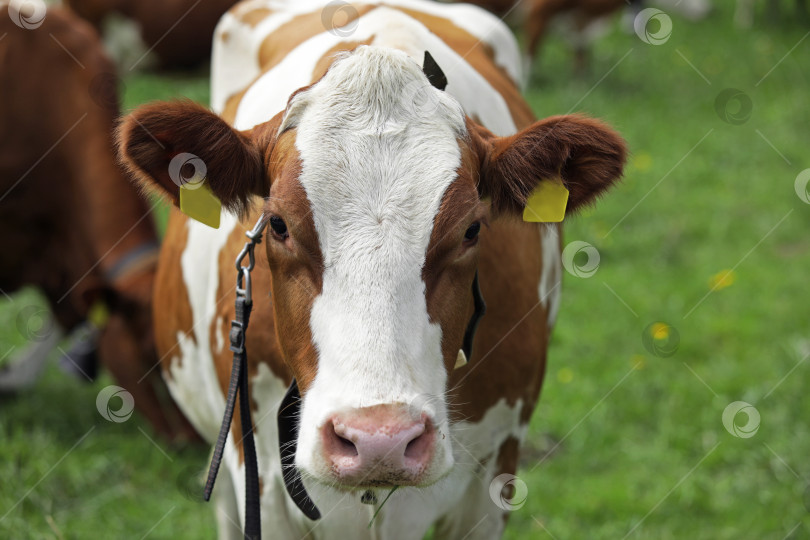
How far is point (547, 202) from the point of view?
2.43 meters

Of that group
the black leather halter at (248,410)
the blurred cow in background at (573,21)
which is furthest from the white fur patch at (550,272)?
the blurred cow in background at (573,21)

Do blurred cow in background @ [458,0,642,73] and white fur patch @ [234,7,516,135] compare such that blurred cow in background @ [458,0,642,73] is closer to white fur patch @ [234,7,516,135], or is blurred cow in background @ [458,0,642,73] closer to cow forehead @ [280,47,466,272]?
white fur patch @ [234,7,516,135]

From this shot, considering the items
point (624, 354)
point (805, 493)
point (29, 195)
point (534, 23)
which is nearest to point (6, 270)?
point (29, 195)

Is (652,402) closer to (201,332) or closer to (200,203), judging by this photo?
(201,332)

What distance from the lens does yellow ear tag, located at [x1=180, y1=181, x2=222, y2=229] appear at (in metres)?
2.37

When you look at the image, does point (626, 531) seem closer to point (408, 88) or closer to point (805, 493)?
point (805, 493)

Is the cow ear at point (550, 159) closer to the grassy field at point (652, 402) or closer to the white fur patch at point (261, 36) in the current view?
the grassy field at point (652, 402)

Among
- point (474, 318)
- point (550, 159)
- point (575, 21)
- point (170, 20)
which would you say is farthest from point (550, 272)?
point (575, 21)

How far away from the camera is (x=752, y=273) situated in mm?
6348

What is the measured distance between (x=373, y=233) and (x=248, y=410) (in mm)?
800

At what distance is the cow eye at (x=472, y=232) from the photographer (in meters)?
2.22

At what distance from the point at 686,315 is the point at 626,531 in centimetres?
210

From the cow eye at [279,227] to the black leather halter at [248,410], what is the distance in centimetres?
5

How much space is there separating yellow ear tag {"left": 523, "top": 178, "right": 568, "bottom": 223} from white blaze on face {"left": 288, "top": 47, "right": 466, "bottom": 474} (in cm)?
26
